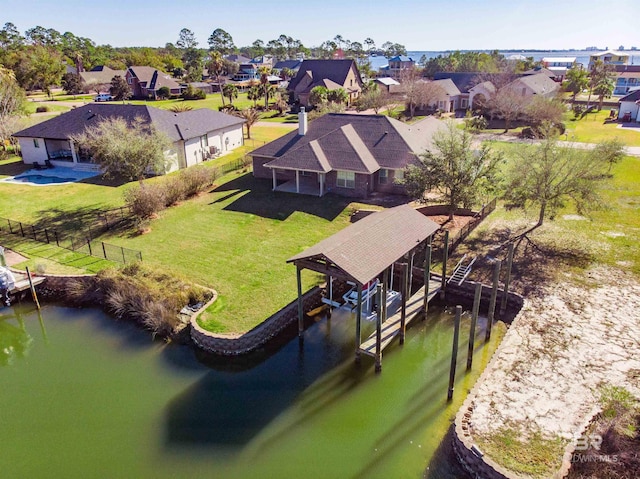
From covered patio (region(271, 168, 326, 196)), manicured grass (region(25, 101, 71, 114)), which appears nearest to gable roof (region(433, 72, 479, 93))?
covered patio (region(271, 168, 326, 196))

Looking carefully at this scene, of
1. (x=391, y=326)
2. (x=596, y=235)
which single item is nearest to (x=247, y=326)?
(x=391, y=326)

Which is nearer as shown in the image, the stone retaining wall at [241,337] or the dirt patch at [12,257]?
the stone retaining wall at [241,337]

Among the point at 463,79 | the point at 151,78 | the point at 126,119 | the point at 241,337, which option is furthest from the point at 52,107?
the point at 241,337

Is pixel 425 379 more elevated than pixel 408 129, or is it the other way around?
pixel 408 129

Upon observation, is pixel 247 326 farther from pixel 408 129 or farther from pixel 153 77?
pixel 153 77

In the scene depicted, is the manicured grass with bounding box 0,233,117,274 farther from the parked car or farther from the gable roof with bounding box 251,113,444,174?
the parked car

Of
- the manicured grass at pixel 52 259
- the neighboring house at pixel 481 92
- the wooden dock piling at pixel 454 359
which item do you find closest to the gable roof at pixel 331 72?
the neighboring house at pixel 481 92

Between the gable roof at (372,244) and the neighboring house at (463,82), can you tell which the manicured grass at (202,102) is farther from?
the gable roof at (372,244)
